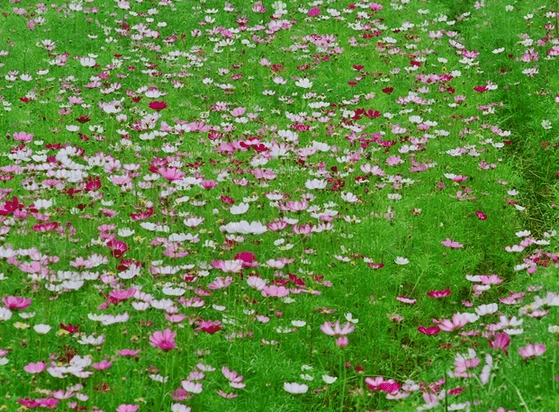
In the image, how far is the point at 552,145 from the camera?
263 inches

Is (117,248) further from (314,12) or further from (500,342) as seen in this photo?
(314,12)

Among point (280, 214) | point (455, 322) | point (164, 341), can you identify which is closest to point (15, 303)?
point (164, 341)

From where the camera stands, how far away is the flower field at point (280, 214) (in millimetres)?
3408

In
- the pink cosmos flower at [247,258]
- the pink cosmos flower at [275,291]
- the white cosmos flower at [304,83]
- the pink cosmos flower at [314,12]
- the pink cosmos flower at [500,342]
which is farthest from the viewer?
the pink cosmos flower at [314,12]

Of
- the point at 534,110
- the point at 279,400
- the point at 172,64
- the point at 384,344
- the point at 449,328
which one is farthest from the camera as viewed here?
the point at 172,64

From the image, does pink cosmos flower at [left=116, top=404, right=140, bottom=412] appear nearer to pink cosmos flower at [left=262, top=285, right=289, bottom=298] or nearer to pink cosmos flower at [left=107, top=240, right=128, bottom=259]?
pink cosmos flower at [left=262, top=285, right=289, bottom=298]

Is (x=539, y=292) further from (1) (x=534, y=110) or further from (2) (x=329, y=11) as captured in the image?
(2) (x=329, y=11)

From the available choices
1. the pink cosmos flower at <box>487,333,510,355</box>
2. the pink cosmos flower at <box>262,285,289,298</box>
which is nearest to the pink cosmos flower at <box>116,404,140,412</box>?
the pink cosmos flower at <box>262,285,289,298</box>

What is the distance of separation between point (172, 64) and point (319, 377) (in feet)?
18.1

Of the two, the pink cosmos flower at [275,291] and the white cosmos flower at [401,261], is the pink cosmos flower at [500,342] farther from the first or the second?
the white cosmos flower at [401,261]

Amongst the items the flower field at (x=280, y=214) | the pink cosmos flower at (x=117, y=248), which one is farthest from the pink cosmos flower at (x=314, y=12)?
the pink cosmos flower at (x=117, y=248)

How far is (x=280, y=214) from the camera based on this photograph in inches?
200

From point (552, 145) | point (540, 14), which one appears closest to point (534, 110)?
point (552, 145)

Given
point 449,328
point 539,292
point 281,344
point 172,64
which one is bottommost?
point 172,64
